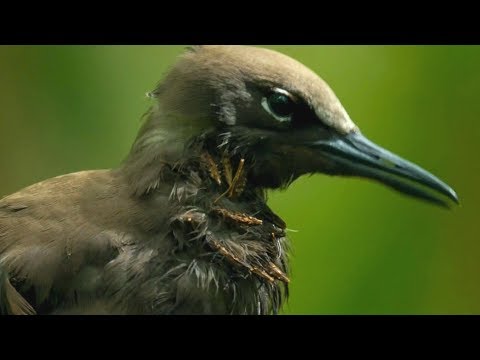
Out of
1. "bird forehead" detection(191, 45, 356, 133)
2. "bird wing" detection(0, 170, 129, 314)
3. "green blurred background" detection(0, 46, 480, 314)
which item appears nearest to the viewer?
"bird wing" detection(0, 170, 129, 314)

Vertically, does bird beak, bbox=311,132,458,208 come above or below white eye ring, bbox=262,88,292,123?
below

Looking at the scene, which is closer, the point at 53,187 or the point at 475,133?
the point at 53,187

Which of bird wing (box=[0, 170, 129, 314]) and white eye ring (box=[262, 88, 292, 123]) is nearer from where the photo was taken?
bird wing (box=[0, 170, 129, 314])

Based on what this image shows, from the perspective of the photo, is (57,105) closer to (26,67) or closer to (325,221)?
(26,67)

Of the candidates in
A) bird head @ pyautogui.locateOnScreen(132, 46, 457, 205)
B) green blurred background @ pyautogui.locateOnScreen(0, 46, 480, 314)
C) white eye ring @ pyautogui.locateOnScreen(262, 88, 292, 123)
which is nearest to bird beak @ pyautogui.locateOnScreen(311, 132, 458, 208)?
bird head @ pyautogui.locateOnScreen(132, 46, 457, 205)

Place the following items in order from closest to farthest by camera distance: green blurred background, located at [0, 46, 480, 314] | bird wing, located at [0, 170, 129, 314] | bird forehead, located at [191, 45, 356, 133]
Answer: bird wing, located at [0, 170, 129, 314] < bird forehead, located at [191, 45, 356, 133] < green blurred background, located at [0, 46, 480, 314]

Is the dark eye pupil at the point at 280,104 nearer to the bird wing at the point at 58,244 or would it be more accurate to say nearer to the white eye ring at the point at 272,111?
the white eye ring at the point at 272,111

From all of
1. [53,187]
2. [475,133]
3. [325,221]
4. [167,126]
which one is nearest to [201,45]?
[167,126]

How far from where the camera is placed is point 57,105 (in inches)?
192

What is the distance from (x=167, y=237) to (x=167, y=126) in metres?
0.39

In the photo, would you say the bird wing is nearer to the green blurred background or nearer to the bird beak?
the bird beak

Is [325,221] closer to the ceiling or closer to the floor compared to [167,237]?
closer to the floor

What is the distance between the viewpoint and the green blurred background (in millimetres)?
4570

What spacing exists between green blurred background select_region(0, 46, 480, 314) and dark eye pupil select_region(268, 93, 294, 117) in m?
0.85
